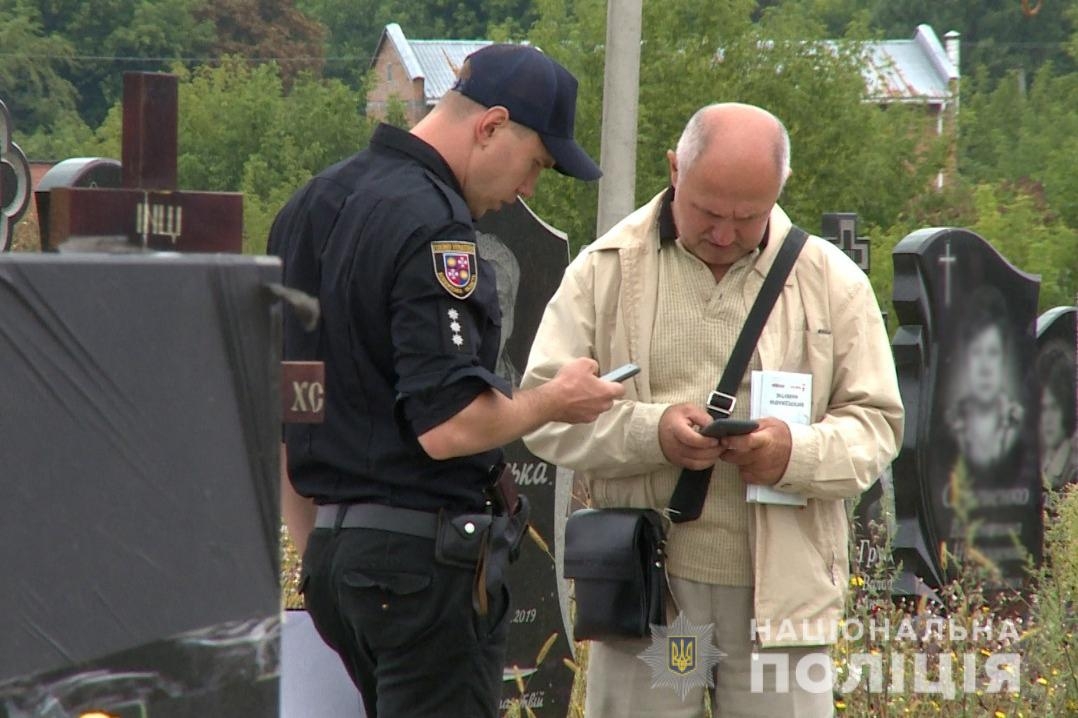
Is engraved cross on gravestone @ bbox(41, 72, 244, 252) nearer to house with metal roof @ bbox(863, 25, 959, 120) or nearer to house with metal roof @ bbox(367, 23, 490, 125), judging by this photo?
house with metal roof @ bbox(367, 23, 490, 125)

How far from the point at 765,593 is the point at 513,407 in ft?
2.26

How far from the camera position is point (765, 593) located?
10.4 ft

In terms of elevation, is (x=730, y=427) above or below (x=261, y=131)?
below

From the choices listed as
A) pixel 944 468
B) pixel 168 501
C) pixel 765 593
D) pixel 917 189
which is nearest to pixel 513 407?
pixel 765 593

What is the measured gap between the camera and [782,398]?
3254 mm

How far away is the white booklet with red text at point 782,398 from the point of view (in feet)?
10.6

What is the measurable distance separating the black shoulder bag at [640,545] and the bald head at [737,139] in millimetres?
219

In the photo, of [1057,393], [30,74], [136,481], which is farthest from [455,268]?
[30,74]

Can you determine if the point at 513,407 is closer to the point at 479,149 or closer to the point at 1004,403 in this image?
the point at 479,149

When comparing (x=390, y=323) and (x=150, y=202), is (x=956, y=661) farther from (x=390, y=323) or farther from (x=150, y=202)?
(x=150, y=202)

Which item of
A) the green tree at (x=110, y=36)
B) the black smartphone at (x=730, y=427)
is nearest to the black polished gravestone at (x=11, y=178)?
the black smartphone at (x=730, y=427)

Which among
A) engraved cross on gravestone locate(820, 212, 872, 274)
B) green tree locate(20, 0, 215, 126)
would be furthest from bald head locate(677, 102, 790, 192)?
green tree locate(20, 0, 215, 126)

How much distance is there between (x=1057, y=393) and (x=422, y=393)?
647 centimetres

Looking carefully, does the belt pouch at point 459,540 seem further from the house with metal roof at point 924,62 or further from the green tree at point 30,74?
the house with metal roof at point 924,62
